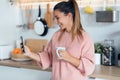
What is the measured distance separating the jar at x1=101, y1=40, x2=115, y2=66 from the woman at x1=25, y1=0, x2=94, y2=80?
0.54 m

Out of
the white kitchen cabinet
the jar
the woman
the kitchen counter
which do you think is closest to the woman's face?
the woman

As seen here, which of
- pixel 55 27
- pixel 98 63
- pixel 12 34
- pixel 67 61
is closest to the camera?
pixel 67 61

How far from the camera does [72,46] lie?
1.44 meters

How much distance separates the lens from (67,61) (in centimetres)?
138

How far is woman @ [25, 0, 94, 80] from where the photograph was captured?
1386 millimetres

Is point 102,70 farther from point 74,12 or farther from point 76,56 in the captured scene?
point 74,12

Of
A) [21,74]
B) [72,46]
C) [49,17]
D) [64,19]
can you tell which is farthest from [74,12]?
[21,74]

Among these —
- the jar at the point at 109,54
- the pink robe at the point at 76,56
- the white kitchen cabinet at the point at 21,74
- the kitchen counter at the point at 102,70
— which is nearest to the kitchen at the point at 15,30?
the white kitchen cabinet at the point at 21,74

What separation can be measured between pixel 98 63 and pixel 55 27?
Result: 1.83 ft

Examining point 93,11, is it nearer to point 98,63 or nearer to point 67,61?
point 98,63

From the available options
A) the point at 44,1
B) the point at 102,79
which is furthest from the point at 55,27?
the point at 102,79

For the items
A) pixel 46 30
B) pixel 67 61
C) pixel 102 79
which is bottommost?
pixel 102 79

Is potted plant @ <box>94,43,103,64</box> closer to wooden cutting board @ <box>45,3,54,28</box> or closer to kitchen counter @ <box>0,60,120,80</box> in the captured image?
kitchen counter @ <box>0,60,120,80</box>

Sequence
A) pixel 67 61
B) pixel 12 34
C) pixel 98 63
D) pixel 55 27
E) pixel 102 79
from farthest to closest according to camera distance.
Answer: pixel 12 34 → pixel 55 27 → pixel 98 63 → pixel 102 79 → pixel 67 61
